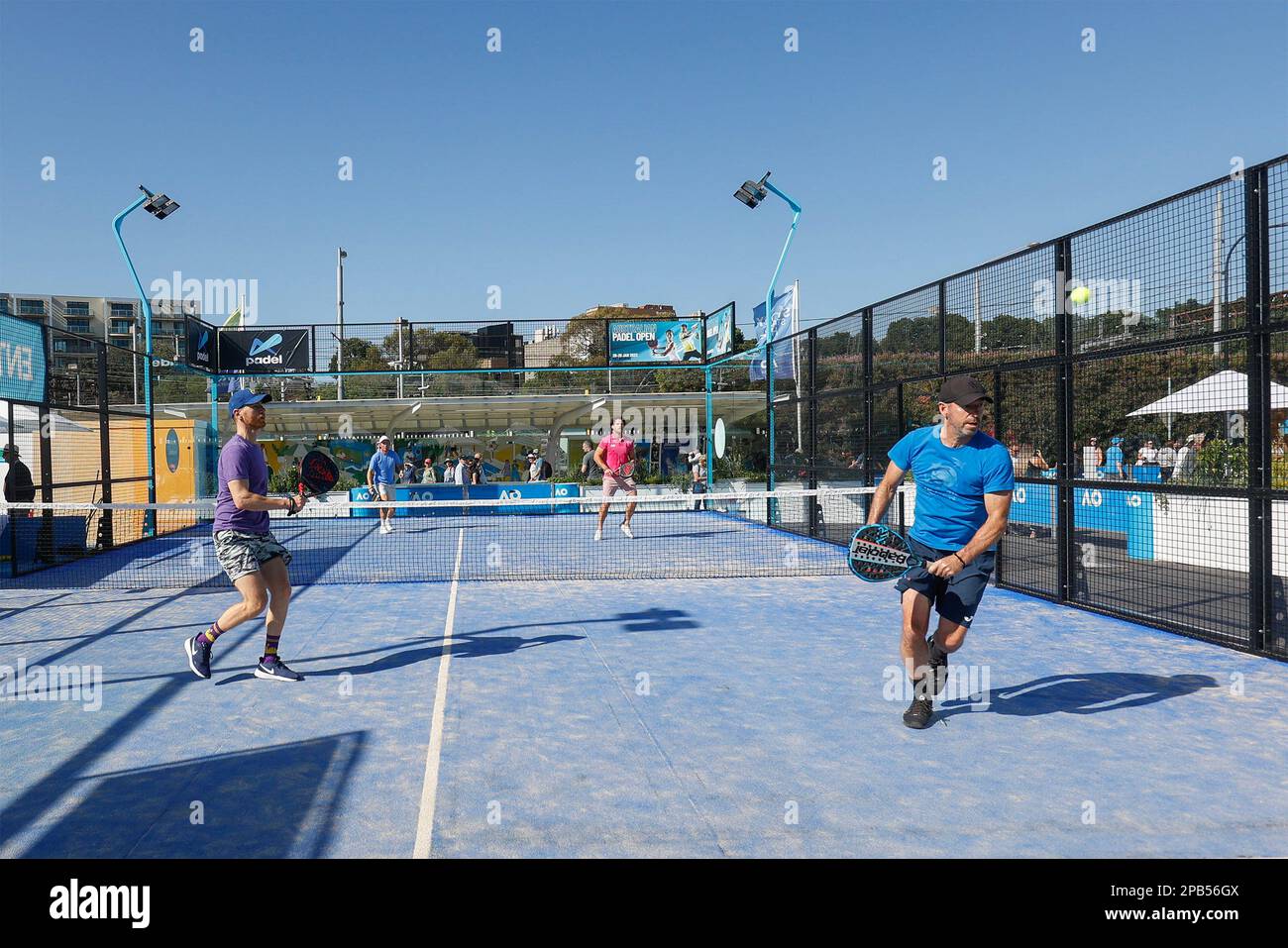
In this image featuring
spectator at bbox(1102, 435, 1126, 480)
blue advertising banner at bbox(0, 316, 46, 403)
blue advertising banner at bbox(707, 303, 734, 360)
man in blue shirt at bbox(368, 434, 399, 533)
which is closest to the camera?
spectator at bbox(1102, 435, 1126, 480)

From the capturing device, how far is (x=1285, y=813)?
3.98 meters

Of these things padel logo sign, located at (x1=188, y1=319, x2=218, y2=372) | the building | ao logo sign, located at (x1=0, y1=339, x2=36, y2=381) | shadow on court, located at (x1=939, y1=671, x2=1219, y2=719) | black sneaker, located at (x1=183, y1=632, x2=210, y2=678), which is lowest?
shadow on court, located at (x1=939, y1=671, x2=1219, y2=719)

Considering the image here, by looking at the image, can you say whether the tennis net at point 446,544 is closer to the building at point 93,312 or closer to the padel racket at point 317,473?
the padel racket at point 317,473

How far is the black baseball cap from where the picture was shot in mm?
4880

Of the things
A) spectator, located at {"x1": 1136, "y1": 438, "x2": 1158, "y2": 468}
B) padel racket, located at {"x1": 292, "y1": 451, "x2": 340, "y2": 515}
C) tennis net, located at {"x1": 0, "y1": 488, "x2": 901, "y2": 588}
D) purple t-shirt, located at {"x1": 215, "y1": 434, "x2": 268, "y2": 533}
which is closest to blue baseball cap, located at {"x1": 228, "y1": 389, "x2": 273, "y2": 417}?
purple t-shirt, located at {"x1": 215, "y1": 434, "x2": 268, "y2": 533}

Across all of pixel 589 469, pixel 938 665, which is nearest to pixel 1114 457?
pixel 938 665

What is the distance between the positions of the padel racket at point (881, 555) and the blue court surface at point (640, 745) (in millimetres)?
873

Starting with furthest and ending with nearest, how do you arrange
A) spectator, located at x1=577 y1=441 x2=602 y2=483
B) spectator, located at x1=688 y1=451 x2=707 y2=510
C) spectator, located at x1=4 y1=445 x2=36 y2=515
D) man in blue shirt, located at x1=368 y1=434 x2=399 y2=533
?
spectator, located at x1=577 y1=441 x2=602 y2=483 → spectator, located at x1=688 y1=451 x2=707 y2=510 → man in blue shirt, located at x1=368 y1=434 x2=399 y2=533 → spectator, located at x1=4 y1=445 x2=36 y2=515

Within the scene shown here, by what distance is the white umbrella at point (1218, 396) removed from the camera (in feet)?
24.9

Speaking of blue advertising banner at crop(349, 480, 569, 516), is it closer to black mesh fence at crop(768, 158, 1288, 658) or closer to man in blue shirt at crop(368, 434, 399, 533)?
man in blue shirt at crop(368, 434, 399, 533)

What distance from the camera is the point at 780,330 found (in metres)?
19.2

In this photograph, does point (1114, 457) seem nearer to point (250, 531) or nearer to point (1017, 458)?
point (1017, 458)

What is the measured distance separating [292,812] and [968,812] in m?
2.88
